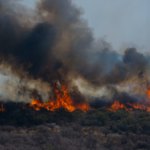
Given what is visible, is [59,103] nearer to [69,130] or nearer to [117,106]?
[117,106]

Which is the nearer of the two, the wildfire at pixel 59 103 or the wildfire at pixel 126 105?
the wildfire at pixel 59 103

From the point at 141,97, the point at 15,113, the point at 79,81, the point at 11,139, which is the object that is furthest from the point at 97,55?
the point at 11,139

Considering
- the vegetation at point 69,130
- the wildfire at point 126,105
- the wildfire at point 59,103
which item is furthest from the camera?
the wildfire at point 126,105

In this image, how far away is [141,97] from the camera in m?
26.6

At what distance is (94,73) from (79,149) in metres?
18.9

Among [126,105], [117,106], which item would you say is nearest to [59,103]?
[117,106]

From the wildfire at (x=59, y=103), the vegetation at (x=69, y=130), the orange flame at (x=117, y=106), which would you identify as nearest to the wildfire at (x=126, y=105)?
the orange flame at (x=117, y=106)

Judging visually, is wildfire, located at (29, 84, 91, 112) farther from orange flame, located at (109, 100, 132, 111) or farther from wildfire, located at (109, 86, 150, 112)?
wildfire, located at (109, 86, 150, 112)

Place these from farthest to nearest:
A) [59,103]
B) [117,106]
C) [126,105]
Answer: [126,105] → [117,106] → [59,103]

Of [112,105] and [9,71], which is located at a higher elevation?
[9,71]

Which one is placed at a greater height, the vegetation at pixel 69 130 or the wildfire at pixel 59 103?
the wildfire at pixel 59 103

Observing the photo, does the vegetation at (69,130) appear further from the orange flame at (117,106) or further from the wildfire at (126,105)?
the wildfire at (126,105)

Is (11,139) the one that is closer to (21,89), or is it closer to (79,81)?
(21,89)

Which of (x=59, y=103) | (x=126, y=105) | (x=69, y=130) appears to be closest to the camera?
(x=69, y=130)
